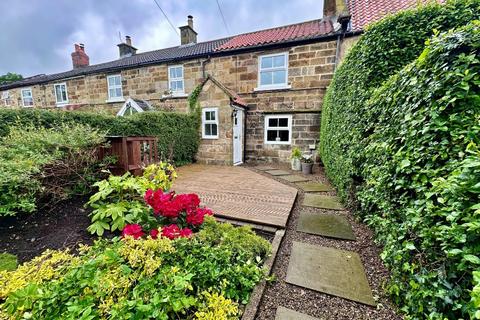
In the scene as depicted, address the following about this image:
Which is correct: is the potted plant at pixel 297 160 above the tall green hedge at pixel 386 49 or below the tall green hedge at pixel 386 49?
below

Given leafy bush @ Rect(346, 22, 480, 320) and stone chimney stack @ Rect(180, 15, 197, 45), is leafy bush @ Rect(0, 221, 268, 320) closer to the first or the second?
leafy bush @ Rect(346, 22, 480, 320)

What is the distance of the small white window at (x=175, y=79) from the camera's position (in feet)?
29.9

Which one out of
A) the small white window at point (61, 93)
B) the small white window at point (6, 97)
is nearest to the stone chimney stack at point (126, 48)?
the small white window at point (61, 93)

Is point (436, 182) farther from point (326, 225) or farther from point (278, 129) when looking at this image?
point (278, 129)

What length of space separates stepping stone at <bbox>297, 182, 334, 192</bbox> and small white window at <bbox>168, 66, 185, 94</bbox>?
7022mm

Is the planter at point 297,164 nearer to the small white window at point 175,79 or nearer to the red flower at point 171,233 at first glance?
the red flower at point 171,233

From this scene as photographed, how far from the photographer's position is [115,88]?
1052 cm

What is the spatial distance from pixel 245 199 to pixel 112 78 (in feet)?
35.7

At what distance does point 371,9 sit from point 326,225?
27.6 ft

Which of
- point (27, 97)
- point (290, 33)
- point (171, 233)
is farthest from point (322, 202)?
point (27, 97)

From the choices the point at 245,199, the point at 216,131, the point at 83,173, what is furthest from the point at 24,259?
the point at 216,131

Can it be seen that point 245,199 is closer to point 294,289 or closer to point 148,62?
point 294,289

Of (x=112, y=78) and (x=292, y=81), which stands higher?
(x=112, y=78)

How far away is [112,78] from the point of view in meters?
10.5
